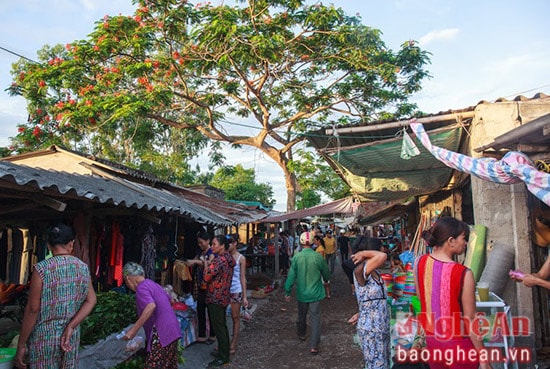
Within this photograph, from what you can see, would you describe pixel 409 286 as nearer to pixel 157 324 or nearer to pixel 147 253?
pixel 157 324

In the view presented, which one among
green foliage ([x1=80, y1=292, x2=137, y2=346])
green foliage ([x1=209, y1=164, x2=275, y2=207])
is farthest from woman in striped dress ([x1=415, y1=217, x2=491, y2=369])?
green foliage ([x1=209, y1=164, x2=275, y2=207])

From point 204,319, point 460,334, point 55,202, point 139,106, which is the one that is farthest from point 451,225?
point 139,106

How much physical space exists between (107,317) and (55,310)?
234 cm

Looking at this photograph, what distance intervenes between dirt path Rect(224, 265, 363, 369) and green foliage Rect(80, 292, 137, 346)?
1670 millimetres

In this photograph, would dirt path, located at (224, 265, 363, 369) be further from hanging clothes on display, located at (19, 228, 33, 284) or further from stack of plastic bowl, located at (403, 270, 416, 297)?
hanging clothes on display, located at (19, 228, 33, 284)

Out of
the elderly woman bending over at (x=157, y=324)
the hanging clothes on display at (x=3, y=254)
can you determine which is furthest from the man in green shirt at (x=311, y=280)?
the hanging clothes on display at (x=3, y=254)

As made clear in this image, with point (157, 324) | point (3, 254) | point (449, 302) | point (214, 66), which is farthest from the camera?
point (214, 66)

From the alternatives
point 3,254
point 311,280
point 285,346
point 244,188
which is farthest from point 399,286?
point 244,188

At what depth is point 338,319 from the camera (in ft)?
28.6

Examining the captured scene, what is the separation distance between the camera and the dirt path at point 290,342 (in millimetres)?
6012

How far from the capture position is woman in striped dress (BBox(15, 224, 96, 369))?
10.2 feet

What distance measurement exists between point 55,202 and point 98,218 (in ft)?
8.10

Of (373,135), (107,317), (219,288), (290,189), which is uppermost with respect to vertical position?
(290,189)

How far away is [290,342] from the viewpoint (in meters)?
7.15
